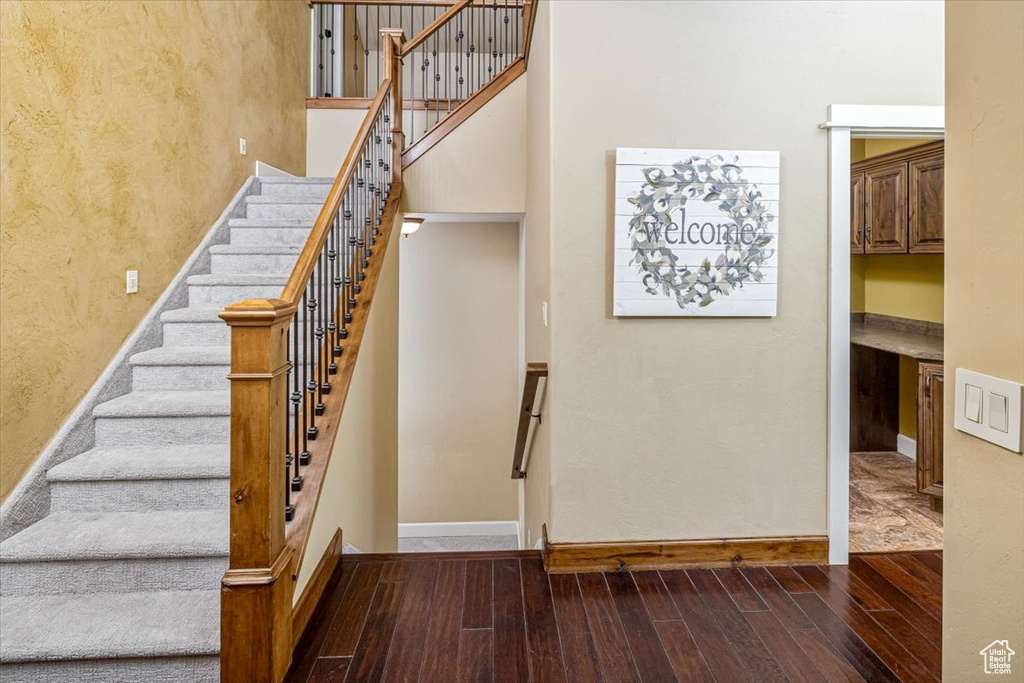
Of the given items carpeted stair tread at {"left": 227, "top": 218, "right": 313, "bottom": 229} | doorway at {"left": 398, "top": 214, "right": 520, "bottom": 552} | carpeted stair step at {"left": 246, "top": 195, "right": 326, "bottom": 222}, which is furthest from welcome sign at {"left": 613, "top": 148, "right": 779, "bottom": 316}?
doorway at {"left": 398, "top": 214, "right": 520, "bottom": 552}

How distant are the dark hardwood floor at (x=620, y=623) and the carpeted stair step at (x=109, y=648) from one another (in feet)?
→ 0.95

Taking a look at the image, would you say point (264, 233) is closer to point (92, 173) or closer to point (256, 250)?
point (256, 250)

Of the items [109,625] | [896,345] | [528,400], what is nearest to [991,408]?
[528,400]

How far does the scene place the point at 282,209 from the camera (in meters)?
4.29

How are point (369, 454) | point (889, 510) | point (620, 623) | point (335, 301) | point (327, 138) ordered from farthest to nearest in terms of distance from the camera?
point (327, 138) < point (889, 510) < point (369, 454) < point (335, 301) < point (620, 623)

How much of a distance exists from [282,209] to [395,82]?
1.16 metres

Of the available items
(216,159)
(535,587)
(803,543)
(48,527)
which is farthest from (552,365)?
(216,159)

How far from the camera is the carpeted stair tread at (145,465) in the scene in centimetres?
238

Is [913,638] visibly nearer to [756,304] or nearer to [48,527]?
[756,304]

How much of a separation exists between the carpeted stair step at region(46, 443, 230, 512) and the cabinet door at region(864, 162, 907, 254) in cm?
462

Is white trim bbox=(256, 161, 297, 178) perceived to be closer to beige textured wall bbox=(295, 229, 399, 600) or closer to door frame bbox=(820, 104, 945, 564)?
beige textured wall bbox=(295, 229, 399, 600)

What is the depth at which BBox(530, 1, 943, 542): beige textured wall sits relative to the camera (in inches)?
104

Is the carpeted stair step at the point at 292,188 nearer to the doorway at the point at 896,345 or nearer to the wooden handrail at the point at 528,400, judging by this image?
the wooden handrail at the point at 528,400

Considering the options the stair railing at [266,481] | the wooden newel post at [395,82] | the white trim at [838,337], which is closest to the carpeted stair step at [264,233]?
the wooden newel post at [395,82]
